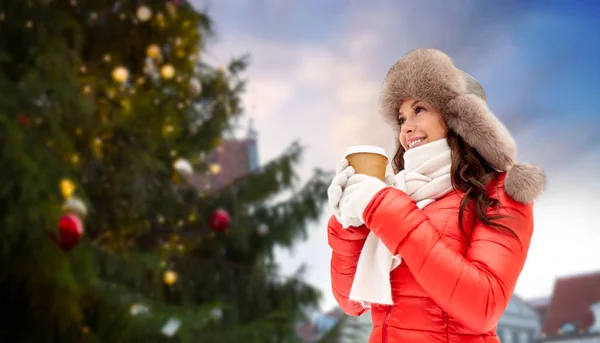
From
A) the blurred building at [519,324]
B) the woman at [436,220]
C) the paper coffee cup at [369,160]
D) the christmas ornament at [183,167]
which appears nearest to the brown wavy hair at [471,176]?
the woman at [436,220]

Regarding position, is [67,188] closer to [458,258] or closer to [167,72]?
[167,72]

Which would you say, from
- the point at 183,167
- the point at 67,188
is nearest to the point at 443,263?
the point at 67,188

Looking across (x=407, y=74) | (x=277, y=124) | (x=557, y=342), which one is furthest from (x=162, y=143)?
(x=557, y=342)

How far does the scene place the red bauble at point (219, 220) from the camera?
4141mm

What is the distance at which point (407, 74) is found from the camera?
0.98 meters

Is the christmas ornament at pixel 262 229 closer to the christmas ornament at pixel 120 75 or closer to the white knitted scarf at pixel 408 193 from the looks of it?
the christmas ornament at pixel 120 75

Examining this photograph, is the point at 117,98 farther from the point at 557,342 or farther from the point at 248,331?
the point at 557,342

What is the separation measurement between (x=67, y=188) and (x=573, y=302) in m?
7.80

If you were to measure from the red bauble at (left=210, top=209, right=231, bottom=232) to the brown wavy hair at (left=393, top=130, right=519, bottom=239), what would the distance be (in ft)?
10.8

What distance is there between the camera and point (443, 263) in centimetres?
81

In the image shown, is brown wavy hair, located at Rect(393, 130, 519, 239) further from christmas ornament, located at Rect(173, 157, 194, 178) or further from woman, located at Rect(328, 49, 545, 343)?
christmas ornament, located at Rect(173, 157, 194, 178)

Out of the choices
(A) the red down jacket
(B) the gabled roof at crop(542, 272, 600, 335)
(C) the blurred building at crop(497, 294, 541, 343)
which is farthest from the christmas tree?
(B) the gabled roof at crop(542, 272, 600, 335)

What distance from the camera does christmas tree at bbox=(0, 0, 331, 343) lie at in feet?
9.00

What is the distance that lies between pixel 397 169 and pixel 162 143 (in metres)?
2.85
